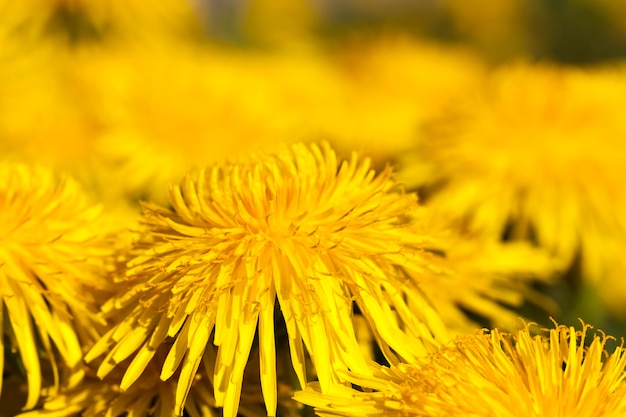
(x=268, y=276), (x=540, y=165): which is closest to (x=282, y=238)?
(x=268, y=276)

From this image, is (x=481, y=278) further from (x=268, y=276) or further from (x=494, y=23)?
(x=494, y=23)

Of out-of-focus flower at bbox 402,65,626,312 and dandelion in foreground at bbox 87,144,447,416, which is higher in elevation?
out-of-focus flower at bbox 402,65,626,312

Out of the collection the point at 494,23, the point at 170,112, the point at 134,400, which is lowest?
the point at 134,400

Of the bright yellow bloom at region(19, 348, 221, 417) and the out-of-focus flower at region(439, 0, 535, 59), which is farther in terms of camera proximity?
the out-of-focus flower at region(439, 0, 535, 59)

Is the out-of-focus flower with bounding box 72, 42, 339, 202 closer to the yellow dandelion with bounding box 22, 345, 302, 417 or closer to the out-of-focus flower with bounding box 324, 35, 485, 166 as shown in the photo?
the out-of-focus flower with bounding box 324, 35, 485, 166

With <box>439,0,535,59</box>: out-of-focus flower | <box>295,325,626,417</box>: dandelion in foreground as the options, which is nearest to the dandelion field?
<box>295,325,626,417</box>: dandelion in foreground

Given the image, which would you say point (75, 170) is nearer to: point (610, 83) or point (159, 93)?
point (159, 93)

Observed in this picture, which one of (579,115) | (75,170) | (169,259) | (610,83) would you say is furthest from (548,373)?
(75,170)
